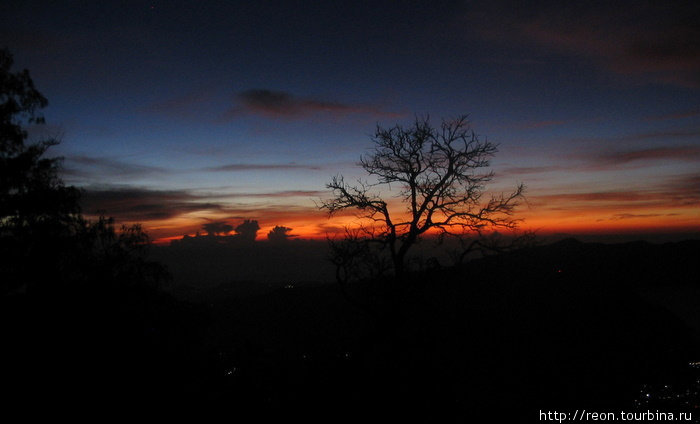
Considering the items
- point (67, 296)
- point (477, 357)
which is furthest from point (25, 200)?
point (477, 357)

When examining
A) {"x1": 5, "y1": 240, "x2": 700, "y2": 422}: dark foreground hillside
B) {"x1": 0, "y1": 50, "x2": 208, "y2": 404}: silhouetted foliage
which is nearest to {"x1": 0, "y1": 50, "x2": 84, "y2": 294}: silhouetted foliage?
{"x1": 0, "y1": 50, "x2": 208, "y2": 404}: silhouetted foliage

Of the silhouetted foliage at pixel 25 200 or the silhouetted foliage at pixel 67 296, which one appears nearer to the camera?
the silhouetted foliage at pixel 67 296

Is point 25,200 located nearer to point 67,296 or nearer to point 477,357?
point 67,296

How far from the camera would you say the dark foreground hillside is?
27.3 feet

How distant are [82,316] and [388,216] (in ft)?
37.5

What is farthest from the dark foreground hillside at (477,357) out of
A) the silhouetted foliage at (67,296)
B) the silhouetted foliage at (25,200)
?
the silhouetted foliage at (25,200)

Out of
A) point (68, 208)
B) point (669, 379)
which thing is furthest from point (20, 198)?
point (669, 379)

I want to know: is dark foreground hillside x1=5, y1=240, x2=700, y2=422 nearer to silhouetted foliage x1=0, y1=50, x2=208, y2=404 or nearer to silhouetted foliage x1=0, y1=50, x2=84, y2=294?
silhouetted foliage x1=0, y1=50, x2=208, y2=404

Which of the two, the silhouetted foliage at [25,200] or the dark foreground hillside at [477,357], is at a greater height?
the silhouetted foliage at [25,200]

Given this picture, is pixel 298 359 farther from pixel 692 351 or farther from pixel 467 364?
pixel 692 351

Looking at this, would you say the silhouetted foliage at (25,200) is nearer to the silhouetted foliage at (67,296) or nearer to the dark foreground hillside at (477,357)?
the silhouetted foliage at (67,296)

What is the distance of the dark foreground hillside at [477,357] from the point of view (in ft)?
27.3

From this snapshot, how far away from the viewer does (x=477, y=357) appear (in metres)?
12.0

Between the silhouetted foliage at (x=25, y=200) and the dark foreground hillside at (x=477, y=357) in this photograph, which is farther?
the silhouetted foliage at (x=25, y=200)
